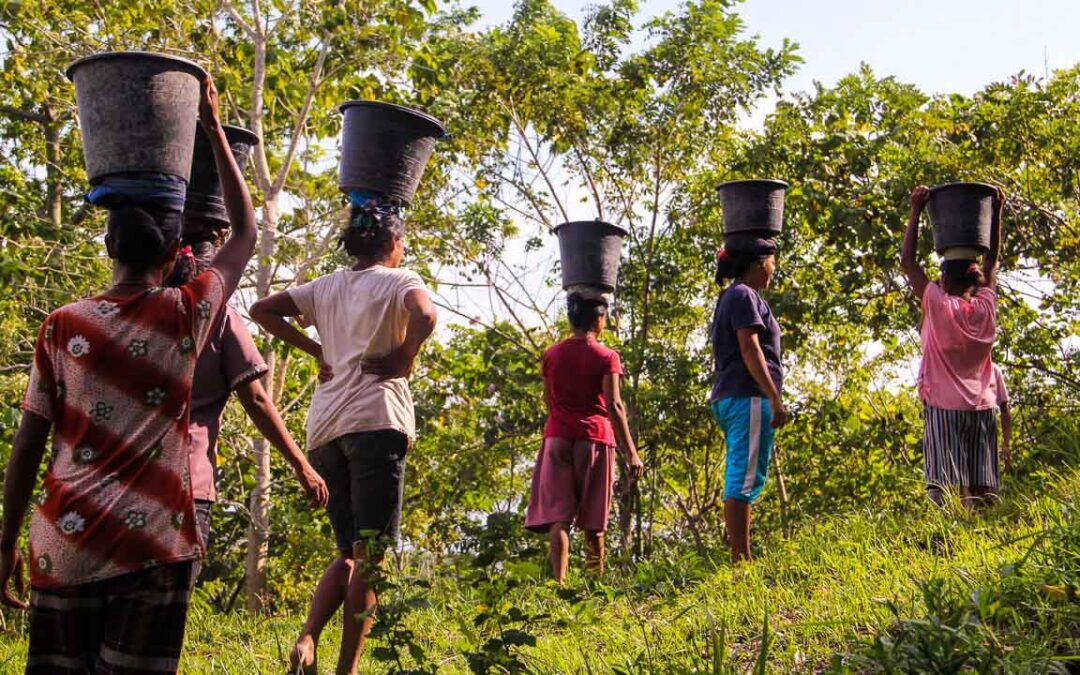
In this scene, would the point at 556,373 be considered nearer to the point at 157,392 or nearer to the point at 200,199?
the point at 200,199

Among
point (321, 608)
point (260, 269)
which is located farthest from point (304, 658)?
point (260, 269)

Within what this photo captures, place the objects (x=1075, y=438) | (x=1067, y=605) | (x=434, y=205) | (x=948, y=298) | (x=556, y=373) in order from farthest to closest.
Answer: (x=434, y=205) → (x=1075, y=438) → (x=556, y=373) → (x=948, y=298) → (x=1067, y=605)

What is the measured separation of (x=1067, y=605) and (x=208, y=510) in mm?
2451

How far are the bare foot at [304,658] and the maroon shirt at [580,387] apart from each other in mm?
2518

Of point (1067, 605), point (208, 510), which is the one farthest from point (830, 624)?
point (208, 510)

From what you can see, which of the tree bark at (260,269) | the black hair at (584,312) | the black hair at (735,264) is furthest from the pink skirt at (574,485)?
the tree bark at (260,269)

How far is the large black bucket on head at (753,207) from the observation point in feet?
19.2

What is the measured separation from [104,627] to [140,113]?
127 cm

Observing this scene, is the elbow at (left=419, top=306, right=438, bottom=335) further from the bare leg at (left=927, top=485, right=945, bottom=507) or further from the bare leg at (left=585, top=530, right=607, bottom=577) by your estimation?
the bare leg at (left=927, top=485, right=945, bottom=507)

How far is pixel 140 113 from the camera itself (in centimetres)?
286

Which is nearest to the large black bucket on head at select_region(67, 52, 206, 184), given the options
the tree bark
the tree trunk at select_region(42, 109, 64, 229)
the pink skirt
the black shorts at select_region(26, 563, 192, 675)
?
the black shorts at select_region(26, 563, 192, 675)

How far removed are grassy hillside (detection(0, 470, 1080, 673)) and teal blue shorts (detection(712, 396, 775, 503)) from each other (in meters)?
0.36

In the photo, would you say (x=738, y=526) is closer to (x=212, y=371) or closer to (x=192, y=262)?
(x=212, y=371)

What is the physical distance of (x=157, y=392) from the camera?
8.43ft
